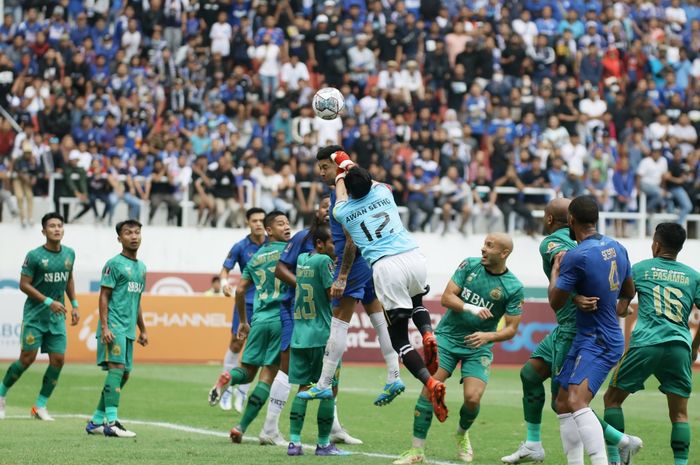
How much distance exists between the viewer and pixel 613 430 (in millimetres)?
9938

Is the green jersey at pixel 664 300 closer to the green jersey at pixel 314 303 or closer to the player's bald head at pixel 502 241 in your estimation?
the player's bald head at pixel 502 241

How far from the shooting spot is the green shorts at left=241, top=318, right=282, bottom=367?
12.7 meters

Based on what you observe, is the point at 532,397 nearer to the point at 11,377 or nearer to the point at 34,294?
the point at 34,294

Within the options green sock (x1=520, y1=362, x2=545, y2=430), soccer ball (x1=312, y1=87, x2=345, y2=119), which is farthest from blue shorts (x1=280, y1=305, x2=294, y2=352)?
green sock (x1=520, y1=362, x2=545, y2=430)

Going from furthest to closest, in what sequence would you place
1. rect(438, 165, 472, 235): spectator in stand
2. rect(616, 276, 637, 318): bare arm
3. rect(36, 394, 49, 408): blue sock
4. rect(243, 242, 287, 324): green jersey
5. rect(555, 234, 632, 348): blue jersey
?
rect(438, 165, 472, 235): spectator in stand < rect(36, 394, 49, 408): blue sock < rect(243, 242, 287, 324): green jersey < rect(616, 276, 637, 318): bare arm < rect(555, 234, 632, 348): blue jersey

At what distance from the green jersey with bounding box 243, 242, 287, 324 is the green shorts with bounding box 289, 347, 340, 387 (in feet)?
3.92

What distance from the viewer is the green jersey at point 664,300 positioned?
9.93 meters

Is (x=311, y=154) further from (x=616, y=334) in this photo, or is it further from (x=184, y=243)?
(x=616, y=334)

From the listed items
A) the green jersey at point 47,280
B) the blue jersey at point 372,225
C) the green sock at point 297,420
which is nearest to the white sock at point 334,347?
the green sock at point 297,420

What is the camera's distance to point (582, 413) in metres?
8.91

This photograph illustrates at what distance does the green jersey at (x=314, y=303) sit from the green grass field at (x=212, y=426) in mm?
1091

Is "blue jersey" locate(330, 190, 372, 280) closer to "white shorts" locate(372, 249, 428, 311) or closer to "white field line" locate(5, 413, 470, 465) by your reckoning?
"white shorts" locate(372, 249, 428, 311)

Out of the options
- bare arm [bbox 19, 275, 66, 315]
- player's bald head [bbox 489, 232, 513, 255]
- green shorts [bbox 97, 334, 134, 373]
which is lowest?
green shorts [bbox 97, 334, 134, 373]

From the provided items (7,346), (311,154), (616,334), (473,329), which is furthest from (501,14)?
(616,334)
